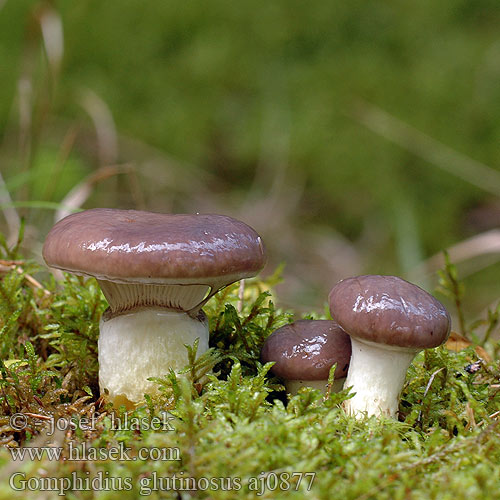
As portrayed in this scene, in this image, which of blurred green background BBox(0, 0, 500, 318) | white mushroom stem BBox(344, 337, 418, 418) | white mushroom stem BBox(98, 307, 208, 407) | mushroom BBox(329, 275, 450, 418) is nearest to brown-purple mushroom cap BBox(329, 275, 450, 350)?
mushroom BBox(329, 275, 450, 418)

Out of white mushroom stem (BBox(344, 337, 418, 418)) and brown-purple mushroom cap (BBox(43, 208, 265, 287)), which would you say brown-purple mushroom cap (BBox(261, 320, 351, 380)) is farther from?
brown-purple mushroom cap (BBox(43, 208, 265, 287))

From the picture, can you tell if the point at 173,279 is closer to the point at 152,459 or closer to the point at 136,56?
the point at 152,459

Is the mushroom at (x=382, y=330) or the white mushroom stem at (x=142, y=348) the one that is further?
the white mushroom stem at (x=142, y=348)

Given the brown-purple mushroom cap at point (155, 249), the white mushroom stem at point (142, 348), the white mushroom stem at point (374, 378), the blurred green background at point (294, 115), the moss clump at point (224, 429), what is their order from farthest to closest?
the blurred green background at point (294, 115), the white mushroom stem at point (142, 348), the white mushroom stem at point (374, 378), the brown-purple mushroom cap at point (155, 249), the moss clump at point (224, 429)

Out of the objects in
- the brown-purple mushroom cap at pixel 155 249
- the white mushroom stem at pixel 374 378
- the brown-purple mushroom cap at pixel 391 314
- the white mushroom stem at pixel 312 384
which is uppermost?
the brown-purple mushroom cap at pixel 155 249

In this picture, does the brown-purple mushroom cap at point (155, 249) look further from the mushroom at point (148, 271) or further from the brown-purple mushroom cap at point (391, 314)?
the brown-purple mushroom cap at point (391, 314)

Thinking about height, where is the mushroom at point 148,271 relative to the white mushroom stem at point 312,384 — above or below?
above

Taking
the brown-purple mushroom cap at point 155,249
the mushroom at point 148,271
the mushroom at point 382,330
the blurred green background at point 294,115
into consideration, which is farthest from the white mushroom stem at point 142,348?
the blurred green background at point 294,115

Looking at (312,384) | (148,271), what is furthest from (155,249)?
(312,384)
